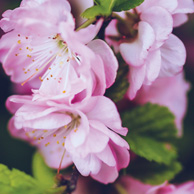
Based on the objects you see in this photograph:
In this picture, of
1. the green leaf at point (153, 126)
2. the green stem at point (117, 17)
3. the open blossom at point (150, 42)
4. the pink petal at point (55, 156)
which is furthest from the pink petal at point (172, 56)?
the pink petal at point (55, 156)

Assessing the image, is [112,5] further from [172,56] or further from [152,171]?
[152,171]

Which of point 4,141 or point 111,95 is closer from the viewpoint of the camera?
point 111,95

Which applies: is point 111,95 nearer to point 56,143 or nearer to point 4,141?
point 56,143

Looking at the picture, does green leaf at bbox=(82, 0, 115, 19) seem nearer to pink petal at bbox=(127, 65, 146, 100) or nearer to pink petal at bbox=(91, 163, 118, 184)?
pink petal at bbox=(127, 65, 146, 100)

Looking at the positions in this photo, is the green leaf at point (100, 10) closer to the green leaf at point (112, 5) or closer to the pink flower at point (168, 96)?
the green leaf at point (112, 5)

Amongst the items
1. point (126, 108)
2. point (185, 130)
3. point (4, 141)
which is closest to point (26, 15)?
point (126, 108)

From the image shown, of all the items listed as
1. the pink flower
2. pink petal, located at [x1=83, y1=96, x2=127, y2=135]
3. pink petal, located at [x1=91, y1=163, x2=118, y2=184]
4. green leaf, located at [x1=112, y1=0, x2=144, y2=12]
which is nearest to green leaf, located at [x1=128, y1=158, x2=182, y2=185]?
the pink flower
